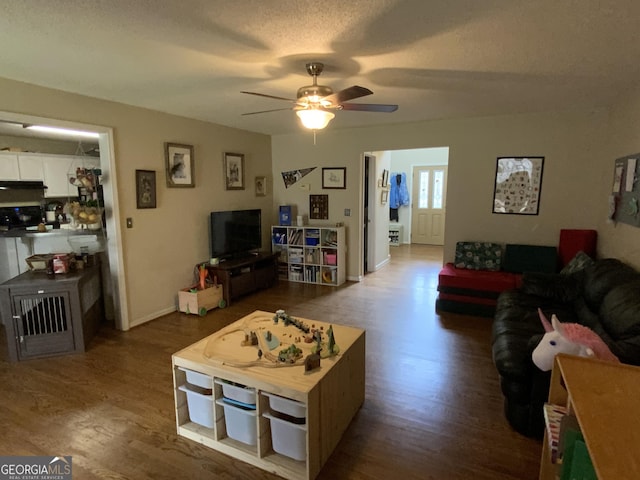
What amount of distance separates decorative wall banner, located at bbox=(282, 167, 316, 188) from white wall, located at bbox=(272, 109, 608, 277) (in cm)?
27

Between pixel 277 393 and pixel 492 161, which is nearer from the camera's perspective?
pixel 277 393

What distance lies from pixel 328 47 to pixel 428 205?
7.04 metres

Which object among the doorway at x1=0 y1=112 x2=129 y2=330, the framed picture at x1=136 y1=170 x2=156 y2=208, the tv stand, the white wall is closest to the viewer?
the doorway at x1=0 y1=112 x2=129 y2=330

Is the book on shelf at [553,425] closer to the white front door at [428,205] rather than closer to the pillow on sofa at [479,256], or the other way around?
the pillow on sofa at [479,256]

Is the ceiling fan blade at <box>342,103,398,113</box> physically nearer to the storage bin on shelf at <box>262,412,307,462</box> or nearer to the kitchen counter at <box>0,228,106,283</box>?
the storage bin on shelf at <box>262,412,307,462</box>

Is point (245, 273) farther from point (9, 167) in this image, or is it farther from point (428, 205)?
point (428, 205)

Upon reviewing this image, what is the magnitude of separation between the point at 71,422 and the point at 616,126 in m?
5.30

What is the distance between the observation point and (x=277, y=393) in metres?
1.75

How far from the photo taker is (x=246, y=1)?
65.6 inches

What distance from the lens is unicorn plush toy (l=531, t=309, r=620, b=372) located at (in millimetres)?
1726

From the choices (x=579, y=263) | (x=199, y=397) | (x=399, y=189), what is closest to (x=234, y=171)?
(x=199, y=397)

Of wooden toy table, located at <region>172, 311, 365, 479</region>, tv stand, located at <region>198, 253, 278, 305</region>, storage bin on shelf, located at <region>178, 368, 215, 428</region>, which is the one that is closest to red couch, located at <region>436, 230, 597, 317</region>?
wooden toy table, located at <region>172, 311, 365, 479</region>

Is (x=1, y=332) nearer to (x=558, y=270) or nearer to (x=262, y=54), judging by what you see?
(x=262, y=54)

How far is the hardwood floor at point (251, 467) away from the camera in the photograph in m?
1.88
